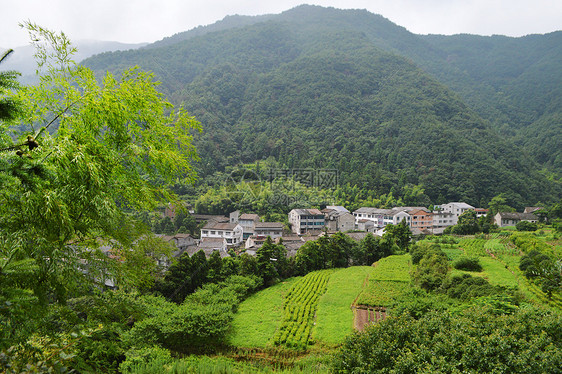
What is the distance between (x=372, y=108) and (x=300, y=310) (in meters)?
73.1

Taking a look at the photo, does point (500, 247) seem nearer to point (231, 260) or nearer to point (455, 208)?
point (455, 208)

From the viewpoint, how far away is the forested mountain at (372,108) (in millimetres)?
55094

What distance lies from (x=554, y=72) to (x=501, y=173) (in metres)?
85.3

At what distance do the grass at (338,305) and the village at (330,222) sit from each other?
1010 cm

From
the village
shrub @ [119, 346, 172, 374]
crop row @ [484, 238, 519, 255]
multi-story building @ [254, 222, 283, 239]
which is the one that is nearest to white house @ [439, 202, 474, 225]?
the village

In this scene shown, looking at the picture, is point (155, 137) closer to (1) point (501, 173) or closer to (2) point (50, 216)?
(2) point (50, 216)

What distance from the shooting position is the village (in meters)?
35.3

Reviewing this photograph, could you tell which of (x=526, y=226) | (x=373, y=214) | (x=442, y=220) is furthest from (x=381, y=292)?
(x=442, y=220)

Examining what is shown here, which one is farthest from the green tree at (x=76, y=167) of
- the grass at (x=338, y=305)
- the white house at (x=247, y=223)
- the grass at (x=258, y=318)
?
the white house at (x=247, y=223)

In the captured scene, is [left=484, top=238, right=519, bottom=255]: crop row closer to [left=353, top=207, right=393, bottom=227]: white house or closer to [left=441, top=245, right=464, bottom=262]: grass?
[left=441, top=245, right=464, bottom=262]: grass

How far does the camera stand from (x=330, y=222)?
4191 centimetres

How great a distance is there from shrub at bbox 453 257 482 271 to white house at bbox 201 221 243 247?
74.4ft

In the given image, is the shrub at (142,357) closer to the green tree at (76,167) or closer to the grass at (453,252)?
the green tree at (76,167)

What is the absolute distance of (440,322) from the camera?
8.30 metres
